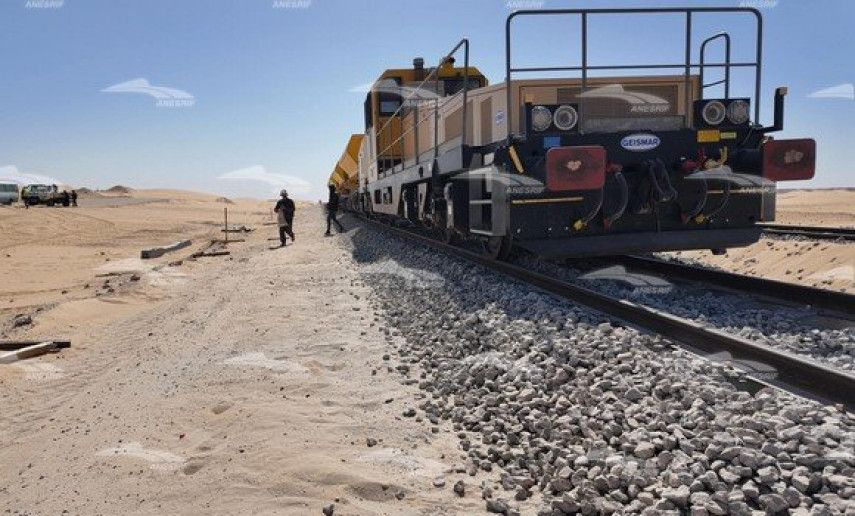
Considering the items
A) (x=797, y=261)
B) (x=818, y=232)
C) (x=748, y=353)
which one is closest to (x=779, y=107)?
(x=797, y=261)

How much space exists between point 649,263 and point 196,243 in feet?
58.8

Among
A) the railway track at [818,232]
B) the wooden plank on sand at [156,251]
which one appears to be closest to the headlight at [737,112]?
the railway track at [818,232]

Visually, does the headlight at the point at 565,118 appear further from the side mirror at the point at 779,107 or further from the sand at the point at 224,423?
the sand at the point at 224,423

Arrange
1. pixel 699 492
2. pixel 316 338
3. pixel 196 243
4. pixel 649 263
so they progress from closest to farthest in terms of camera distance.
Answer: pixel 699 492
pixel 316 338
pixel 649 263
pixel 196 243

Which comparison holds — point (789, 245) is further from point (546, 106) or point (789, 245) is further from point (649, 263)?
point (546, 106)

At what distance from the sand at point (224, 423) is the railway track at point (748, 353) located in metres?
1.81

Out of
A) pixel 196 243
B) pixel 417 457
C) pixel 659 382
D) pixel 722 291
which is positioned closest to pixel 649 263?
pixel 722 291

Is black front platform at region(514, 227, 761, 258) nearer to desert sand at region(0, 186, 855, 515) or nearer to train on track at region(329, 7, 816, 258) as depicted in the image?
train on track at region(329, 7, 816, 258)

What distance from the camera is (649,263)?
8.27 m

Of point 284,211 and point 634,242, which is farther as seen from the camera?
point 284,211

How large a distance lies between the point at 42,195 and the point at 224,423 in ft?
157

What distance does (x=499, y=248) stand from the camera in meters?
8.56

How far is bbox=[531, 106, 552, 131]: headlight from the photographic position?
6.91 m

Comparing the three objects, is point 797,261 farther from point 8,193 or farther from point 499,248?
point 8,193
